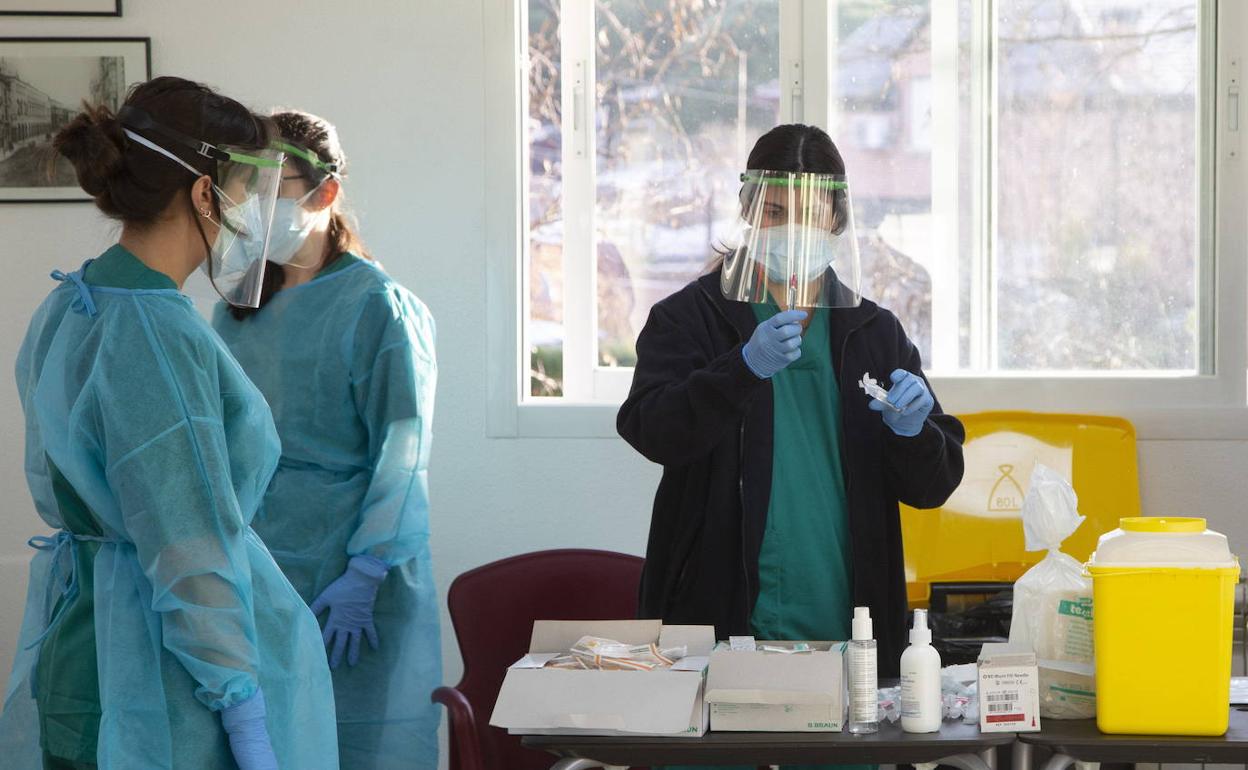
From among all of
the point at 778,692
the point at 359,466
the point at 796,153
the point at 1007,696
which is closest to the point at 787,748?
the point at 778,692

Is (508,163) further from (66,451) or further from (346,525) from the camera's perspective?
(66,451)

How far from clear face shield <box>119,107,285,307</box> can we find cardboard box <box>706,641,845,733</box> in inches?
31.1

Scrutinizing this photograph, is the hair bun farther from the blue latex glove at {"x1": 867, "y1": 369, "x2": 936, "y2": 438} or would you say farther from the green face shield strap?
the blue latex glove at {"x1": 867, "y1": 369, "x2": 936, "y2": 438}

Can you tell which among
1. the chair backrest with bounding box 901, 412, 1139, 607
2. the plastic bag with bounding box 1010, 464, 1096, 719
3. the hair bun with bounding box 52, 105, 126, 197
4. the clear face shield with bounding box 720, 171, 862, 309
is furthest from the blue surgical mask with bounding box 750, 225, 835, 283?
the chair backrest with bounding box 901, 412, 1139, 607

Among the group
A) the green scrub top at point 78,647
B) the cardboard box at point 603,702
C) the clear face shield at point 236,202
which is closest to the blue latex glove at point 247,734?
the green scrub top at point 78,647

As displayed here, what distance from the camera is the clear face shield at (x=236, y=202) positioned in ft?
5.02

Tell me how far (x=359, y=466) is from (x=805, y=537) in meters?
0.85

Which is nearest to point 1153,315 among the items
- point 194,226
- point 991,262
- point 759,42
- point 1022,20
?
point 991,262

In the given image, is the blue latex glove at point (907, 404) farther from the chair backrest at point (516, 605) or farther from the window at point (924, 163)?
the window at point (924, 163)

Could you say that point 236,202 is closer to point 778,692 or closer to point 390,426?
point 390,426

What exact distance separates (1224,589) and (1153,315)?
5.37ft

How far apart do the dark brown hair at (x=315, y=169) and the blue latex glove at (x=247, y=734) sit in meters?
1.01

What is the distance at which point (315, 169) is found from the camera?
2322mm

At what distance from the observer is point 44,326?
1.53 metres
